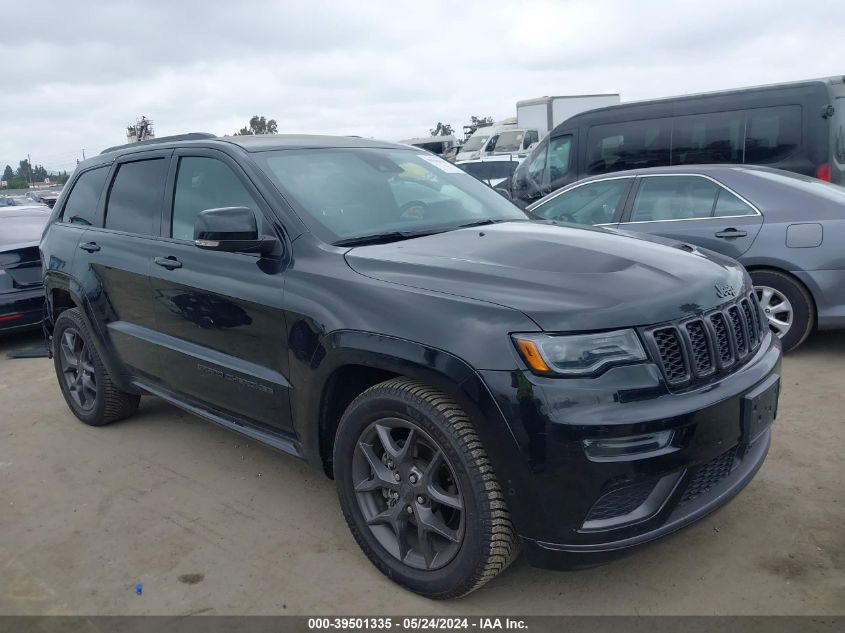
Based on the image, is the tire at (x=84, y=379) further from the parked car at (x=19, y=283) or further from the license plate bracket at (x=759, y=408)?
the license plate bracket at (x=759, y=408)

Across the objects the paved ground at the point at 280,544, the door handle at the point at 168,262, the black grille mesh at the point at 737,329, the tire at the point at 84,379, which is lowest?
the paved ground at the point at 280,544

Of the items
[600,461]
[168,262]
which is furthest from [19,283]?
[600,461]

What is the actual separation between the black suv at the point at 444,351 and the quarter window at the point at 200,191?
13mm

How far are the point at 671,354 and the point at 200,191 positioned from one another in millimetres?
2494

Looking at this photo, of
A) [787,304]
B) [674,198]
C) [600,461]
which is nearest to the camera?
[600,461]

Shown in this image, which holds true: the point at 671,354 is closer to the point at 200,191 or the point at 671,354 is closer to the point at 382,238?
the point at 382,238

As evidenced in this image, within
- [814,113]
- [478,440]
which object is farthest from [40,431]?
[814,113]

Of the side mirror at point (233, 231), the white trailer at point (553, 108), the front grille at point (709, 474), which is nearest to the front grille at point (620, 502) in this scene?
the front grille at point (709, 474)

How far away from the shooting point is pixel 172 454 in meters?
4.36

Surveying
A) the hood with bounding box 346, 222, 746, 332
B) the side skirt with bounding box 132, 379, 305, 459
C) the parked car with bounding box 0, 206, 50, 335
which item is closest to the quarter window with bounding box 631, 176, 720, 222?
the hood with bounding box 346, 222, 746, 332

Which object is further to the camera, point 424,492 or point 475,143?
point 475,143

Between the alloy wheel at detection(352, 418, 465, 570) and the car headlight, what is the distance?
486mm

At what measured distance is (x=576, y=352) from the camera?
2342 millimetres

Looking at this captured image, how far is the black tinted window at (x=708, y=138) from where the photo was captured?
866 centimetres
